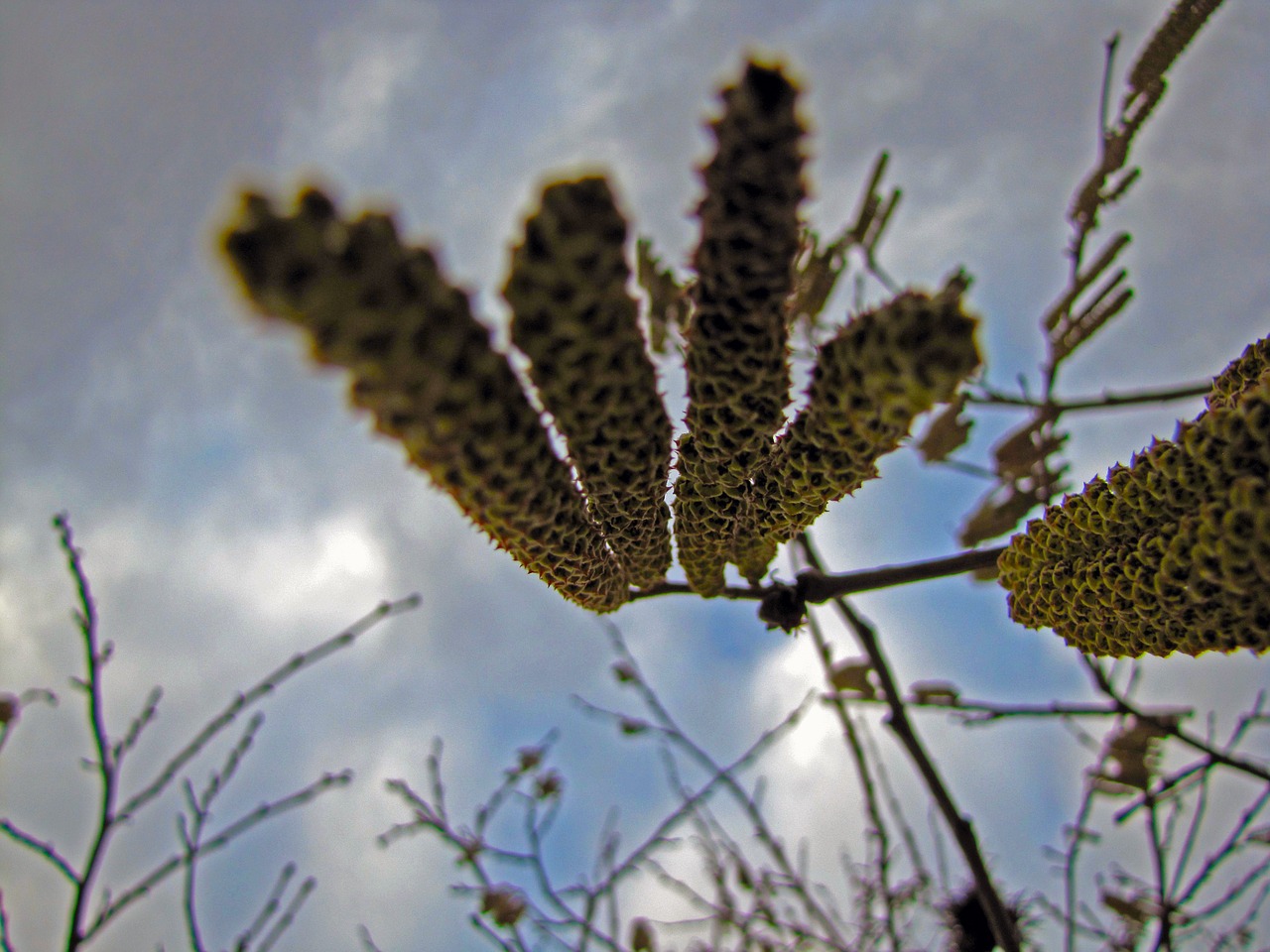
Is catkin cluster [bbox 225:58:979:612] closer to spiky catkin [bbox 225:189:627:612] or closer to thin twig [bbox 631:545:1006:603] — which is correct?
spiky catkin [bbox 225:189:627:612]

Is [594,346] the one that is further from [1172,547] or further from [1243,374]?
[1243,374]

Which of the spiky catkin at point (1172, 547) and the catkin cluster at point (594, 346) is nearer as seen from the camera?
the catkin cluster at point (594, 346)

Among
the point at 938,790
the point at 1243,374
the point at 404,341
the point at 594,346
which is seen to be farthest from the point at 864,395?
the point at 938,790

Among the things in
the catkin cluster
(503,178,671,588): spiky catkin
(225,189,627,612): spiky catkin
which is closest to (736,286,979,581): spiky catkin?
the catkin cluster

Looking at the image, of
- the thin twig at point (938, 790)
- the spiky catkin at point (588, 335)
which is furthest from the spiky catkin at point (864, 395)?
the thin twig at point (938, 790)

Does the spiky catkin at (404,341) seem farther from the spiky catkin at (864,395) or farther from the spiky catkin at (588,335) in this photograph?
the spiky catkin at (864,395)
